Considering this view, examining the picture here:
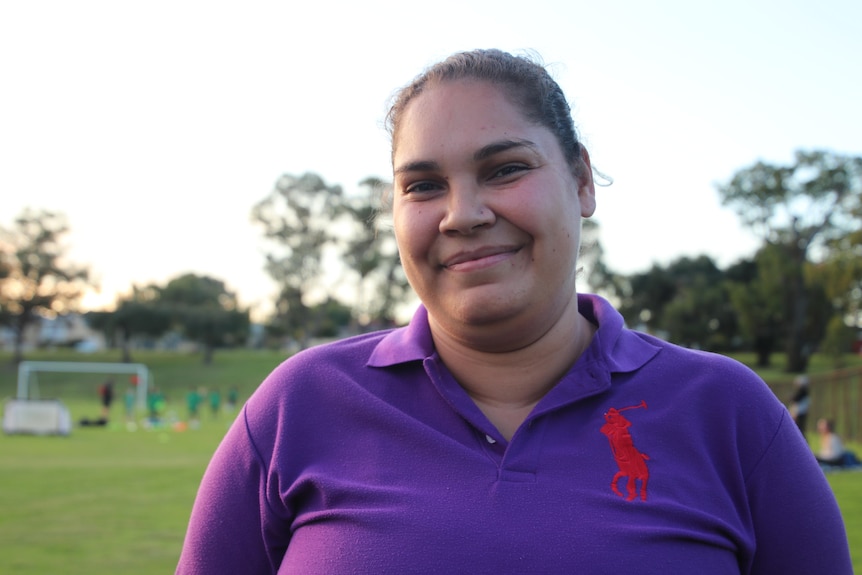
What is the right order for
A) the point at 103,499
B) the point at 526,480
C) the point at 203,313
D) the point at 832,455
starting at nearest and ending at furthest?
the point at 526,480
the point at 103,499
the point at 832,455
the point at 203,313

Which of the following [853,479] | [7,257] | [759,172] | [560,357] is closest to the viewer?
[560,357]

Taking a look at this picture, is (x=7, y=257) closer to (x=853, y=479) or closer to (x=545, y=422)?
(x=853, y=479)

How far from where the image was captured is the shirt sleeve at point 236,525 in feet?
6.29

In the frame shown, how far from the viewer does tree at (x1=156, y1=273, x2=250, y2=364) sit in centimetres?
6694

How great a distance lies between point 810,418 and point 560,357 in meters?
26.2

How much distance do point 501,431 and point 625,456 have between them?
0.94 ft

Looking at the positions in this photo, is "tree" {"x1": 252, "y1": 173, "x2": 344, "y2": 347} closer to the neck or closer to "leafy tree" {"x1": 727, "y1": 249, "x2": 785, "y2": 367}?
"leafy tree" {"x1": 727, "y1": 249, "x2": 785, "y2": 367}

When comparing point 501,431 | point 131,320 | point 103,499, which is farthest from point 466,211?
point 131,320

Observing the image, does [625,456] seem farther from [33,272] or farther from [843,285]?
[33,272]

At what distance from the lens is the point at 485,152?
1.88 m

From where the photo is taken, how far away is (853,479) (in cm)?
1213

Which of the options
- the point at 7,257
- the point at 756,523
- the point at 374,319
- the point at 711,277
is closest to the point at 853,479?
the point at 756,523

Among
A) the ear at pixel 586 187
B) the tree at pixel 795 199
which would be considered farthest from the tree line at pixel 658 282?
the ear at pixel 586 187

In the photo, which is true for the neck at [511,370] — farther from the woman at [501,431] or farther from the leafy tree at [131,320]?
the leafy tree at [131,320]
